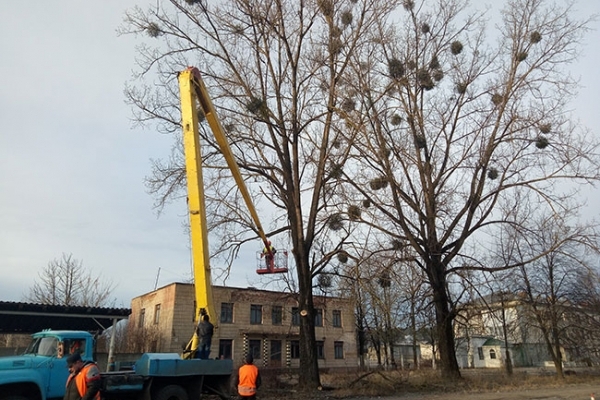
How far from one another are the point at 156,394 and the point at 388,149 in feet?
42.8

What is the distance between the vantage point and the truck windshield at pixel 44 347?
959cm

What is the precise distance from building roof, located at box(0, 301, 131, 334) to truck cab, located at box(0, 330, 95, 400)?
141 inches

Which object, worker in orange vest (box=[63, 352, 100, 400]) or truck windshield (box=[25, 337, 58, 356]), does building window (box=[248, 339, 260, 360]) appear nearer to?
truck windshield (box=[25, 337, 58, 356])

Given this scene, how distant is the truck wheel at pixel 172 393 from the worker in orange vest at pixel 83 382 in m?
3.41

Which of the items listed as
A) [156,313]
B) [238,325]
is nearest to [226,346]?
[238,325]

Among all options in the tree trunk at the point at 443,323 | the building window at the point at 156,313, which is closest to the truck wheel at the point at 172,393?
the tree trunk at the point at 443,323

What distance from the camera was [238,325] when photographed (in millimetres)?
37188

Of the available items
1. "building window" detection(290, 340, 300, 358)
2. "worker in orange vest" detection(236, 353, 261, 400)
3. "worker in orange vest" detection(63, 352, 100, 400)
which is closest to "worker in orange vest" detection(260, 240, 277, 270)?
"worker in orange vest" detection(236, 353, 261, 400)

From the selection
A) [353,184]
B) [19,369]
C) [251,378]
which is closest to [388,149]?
[353,184]

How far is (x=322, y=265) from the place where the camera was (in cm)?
1752

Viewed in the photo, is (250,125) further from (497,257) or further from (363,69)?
(497,257)

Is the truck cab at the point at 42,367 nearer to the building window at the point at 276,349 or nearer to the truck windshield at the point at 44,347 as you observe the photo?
the truck windshield at the point at 44,347

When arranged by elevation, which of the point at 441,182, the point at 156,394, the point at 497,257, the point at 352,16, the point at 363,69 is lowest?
the point at 156,394

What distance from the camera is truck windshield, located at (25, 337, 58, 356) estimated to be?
9594 millimetres
